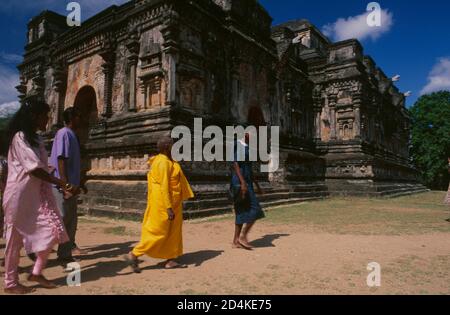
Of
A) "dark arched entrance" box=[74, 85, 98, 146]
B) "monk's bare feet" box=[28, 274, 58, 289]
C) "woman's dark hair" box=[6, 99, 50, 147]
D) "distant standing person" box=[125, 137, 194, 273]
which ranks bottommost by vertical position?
"monk's bare feet" box=[28, 274, 58, 289]

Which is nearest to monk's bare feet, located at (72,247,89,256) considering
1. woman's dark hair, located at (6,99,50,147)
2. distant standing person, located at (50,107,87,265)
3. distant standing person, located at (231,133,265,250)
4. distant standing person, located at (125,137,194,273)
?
distant standing person, located at (50,107,87,265)

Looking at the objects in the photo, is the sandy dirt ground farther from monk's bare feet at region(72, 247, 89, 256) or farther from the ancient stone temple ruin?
the ancient stone temple ruin

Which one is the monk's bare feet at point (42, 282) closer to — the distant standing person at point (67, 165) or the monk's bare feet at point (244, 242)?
the distant standing person at point (67, 165)

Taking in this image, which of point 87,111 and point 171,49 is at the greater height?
point 171,49

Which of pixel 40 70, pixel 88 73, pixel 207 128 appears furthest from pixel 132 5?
pixel 40 70

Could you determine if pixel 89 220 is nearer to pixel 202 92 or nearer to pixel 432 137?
pixel 202 92

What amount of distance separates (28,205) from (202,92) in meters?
7.19

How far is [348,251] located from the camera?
4.63 metres

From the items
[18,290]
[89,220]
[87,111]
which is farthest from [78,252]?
[87,111]

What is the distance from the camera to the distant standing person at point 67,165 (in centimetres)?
413

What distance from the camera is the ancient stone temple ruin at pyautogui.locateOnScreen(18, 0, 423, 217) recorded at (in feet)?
29.0

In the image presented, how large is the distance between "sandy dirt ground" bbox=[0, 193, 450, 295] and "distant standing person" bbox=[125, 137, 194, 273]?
0.21 meters

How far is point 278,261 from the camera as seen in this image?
13.5 ft
